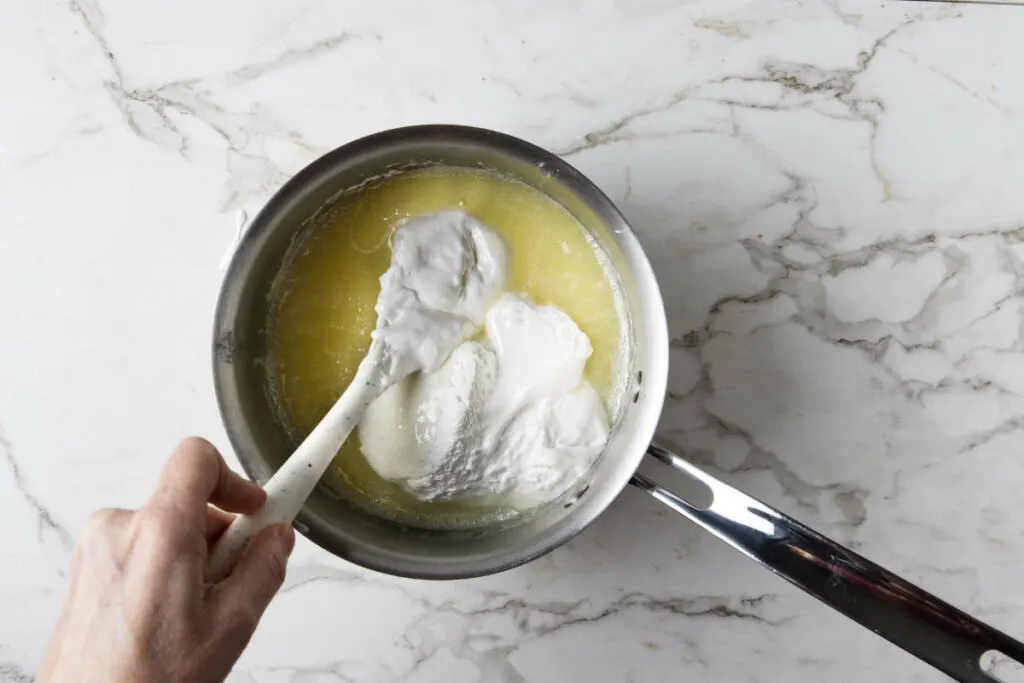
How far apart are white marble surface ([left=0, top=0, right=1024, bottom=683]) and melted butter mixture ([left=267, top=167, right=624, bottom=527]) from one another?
4.4 inches

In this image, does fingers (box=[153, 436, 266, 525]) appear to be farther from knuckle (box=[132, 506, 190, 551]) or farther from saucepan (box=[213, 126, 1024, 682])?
saucepan (box=[213, 126, 1024, 682])

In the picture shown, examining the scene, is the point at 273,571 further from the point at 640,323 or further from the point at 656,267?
the point at 656,267

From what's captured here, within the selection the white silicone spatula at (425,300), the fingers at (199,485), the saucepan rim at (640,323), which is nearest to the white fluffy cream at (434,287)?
the white silicone spatula at (425,300)

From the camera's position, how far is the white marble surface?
0.98 meters

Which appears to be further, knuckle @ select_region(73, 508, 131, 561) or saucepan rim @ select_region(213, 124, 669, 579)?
saucepan rim @ select_region(213, 124, 669, 579)

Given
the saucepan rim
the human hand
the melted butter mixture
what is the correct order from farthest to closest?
the melted butter mixture → the saucepan rim → the human hand

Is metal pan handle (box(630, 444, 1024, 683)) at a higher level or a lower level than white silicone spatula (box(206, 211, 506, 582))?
lower

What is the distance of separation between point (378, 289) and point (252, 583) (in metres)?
0.38

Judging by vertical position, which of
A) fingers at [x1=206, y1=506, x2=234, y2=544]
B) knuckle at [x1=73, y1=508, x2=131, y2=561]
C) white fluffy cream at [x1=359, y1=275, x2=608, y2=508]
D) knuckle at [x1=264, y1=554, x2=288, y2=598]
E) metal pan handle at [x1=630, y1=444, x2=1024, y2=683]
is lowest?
metal pan handle at [x1=630, y1=444, x2=1024, y2=683]

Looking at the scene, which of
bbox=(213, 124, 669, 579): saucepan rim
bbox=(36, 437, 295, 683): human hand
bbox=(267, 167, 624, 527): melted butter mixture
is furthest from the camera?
bbox=(267, 167, 624, 527): melted butter mixture

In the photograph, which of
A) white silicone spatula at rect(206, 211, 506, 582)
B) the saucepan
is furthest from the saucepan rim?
white silicone spatula at rect(206, 211, 506, 582)

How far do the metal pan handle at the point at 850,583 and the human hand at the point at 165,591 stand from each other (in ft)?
1.31

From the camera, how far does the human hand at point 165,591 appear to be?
2.00 feet

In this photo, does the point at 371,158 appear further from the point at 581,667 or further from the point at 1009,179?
the point at 1009,179
